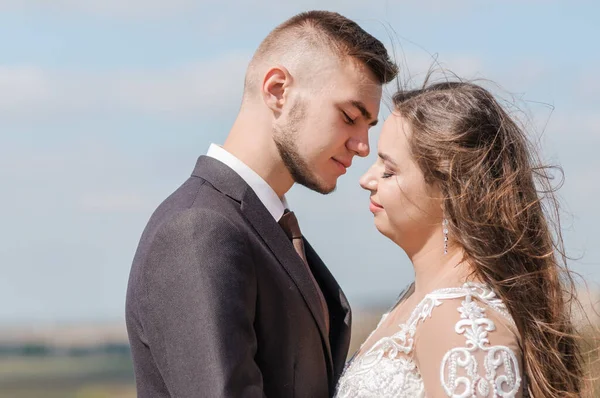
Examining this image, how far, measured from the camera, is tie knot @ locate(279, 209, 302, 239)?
16.5 feet

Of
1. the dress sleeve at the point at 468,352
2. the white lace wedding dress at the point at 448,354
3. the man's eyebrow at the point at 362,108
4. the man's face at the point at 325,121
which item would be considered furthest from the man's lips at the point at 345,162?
the dress sleeve at the point at 468,352

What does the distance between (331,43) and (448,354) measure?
5.95ft

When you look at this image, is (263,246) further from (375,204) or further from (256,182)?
(375,204)

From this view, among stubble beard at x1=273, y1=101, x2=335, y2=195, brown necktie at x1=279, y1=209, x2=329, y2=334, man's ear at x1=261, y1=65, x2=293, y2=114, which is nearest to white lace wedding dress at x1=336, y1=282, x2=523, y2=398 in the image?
brown necktie at x1=279, y1=209, x2=329, y2=334

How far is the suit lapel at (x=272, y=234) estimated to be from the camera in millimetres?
4680

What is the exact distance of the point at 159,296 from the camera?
14.6ft

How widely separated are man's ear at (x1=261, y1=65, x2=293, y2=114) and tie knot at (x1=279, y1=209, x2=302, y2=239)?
1.72 ft

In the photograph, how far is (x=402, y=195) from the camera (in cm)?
479

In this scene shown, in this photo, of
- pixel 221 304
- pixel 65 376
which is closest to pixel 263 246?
pixel 221 304

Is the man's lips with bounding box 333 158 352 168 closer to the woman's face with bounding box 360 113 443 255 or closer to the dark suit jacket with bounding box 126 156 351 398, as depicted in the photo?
the woman's face with bounding box 360 113 443 255

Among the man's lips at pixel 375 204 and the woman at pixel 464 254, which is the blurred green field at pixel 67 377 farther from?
the woman at pixel 464 254

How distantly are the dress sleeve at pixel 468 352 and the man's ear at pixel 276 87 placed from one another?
1.36m

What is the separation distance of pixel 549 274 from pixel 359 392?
1035 millimetres

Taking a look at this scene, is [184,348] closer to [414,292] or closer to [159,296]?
[159,296]
